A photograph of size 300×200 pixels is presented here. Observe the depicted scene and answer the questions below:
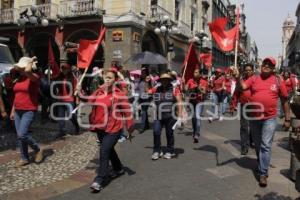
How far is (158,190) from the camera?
572 centimetres

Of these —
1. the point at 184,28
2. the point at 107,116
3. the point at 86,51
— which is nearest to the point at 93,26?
the point at 184,28

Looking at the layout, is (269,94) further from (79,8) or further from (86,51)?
(79,8)

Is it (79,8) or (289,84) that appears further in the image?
(79,8)

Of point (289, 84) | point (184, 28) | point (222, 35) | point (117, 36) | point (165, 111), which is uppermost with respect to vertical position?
point (184, 28)

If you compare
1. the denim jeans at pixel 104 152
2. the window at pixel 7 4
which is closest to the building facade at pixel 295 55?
the window at pixel 7 4

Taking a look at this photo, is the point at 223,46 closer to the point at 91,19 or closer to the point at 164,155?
the point at 164,155

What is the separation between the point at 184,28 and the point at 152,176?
2662cm

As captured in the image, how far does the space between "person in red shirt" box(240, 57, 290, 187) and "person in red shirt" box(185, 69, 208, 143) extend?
3.22 metres

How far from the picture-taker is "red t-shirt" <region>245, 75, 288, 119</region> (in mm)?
6172

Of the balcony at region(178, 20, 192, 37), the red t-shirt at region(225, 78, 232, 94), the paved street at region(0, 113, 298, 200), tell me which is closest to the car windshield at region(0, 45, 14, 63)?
the paved street at region(0, 113, 298, 200)

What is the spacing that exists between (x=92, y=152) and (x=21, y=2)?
21453 mm

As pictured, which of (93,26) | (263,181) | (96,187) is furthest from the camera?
(93,26)

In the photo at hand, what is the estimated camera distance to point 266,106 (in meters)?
6.18

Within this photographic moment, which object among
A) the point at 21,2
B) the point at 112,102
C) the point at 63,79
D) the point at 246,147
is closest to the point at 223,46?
the point at 246,147
